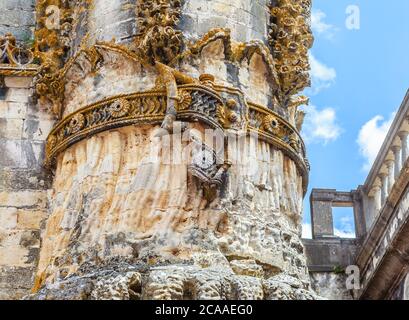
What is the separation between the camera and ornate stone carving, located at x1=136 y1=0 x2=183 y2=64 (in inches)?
393

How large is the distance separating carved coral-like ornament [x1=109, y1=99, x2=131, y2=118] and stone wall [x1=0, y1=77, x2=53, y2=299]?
1.10 meters

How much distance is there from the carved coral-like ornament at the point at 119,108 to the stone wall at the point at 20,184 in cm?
110

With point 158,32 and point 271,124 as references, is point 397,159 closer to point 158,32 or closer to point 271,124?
point 271,124

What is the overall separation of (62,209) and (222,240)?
1530 millimetres

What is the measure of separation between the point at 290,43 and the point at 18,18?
2.95 m

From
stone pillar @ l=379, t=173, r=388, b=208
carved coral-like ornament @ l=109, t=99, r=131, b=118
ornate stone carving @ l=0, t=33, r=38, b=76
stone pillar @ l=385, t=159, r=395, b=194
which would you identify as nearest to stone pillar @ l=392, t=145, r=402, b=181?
stone pillar @ l=385, t=159, r=395, b=194

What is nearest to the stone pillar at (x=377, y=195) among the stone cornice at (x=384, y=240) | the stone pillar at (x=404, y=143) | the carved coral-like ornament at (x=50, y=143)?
the stone cornice at (x=384, y=240)

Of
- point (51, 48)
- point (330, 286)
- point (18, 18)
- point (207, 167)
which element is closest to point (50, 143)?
point (51, 48)

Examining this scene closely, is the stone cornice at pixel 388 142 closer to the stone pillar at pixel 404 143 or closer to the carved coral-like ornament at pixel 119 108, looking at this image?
the stone pillar at pixel 404 143

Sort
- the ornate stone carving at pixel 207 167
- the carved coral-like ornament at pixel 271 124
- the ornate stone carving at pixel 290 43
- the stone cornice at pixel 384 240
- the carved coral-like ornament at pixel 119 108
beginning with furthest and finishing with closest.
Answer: the stone cornice at pixel 384 240 → the ornate stone carving at pixel 290 43 → the carved coral-like ornament at pixel 271 124 → the carved coral-like ornament at pixel 119 108 → the ornate stone carving at pixel 207 167

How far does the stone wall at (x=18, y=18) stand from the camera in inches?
459

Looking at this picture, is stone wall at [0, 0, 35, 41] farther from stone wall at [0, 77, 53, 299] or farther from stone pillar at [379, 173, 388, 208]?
stone pillar at [379, 173, 388, 208]

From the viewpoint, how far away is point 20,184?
34.5ft

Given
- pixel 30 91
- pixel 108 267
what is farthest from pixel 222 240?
pixel 30 91
